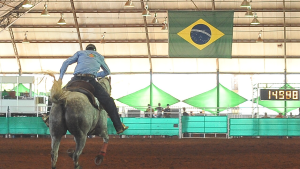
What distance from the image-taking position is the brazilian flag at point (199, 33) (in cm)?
1758

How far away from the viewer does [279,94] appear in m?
19.2

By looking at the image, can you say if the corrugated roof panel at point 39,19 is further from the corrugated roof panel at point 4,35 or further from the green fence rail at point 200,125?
the green fence rail at point 200,125

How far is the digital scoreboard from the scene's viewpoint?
19.1 metres

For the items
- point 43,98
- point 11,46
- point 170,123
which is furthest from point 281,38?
point 11,46

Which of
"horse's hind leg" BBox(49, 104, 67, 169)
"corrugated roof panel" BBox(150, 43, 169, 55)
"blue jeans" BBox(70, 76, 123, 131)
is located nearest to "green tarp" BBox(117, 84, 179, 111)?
"corrugated roof panel" BBox(150, 43, 169, 55)

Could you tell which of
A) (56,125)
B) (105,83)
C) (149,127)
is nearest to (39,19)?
(149,127)

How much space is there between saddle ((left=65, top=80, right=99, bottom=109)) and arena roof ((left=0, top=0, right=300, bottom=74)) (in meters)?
22.0

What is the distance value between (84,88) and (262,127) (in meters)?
14.7

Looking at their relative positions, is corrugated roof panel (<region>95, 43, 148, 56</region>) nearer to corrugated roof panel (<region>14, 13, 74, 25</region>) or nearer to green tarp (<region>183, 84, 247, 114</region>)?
corrugated roof panel (<region>14, 13, 74, 25</region>)

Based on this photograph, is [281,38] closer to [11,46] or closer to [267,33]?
[267,33]

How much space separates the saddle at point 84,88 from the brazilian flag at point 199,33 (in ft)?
36.8

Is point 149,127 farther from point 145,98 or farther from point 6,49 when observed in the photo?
point 6,49

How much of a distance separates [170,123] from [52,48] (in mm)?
12692

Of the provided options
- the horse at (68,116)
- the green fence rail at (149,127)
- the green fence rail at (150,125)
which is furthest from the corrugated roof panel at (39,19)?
the horse at (68,116)
